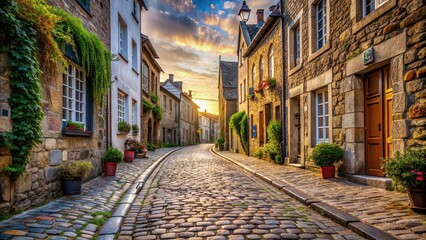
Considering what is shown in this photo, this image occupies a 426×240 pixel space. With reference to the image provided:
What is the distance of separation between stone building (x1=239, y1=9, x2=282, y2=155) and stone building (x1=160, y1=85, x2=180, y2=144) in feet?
40.4

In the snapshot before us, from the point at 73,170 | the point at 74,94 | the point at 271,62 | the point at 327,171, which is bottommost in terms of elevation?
the point at 327,171

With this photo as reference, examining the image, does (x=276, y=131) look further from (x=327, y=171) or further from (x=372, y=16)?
(x=372, y=16)

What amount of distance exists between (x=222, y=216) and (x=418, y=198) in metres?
2.75

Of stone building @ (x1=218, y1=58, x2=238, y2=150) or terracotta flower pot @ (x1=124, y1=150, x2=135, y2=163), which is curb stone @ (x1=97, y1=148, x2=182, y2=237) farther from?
stone building @ (x1=218, y1=58, x2=238, y2=150)

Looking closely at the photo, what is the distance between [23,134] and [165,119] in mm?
26210

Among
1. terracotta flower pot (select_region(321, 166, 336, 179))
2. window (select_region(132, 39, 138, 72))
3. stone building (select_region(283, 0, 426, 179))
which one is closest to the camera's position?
stone building (select_region(283, 0, 426, 179))

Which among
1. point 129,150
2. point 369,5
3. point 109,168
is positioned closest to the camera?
point 369,5

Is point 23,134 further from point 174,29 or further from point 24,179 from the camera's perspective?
point 174,29

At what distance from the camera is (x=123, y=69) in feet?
40.9

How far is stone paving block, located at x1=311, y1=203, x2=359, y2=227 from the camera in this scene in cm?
413

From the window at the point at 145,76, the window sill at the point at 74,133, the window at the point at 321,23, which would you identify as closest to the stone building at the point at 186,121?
the window at the point at 145,76

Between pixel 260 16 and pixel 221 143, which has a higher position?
pixel 260 16

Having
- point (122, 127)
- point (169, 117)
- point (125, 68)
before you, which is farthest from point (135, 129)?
point (169, 117)

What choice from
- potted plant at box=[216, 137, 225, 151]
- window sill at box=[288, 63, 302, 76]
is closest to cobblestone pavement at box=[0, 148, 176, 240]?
window sill at box=[288, 63, 302, 76]
